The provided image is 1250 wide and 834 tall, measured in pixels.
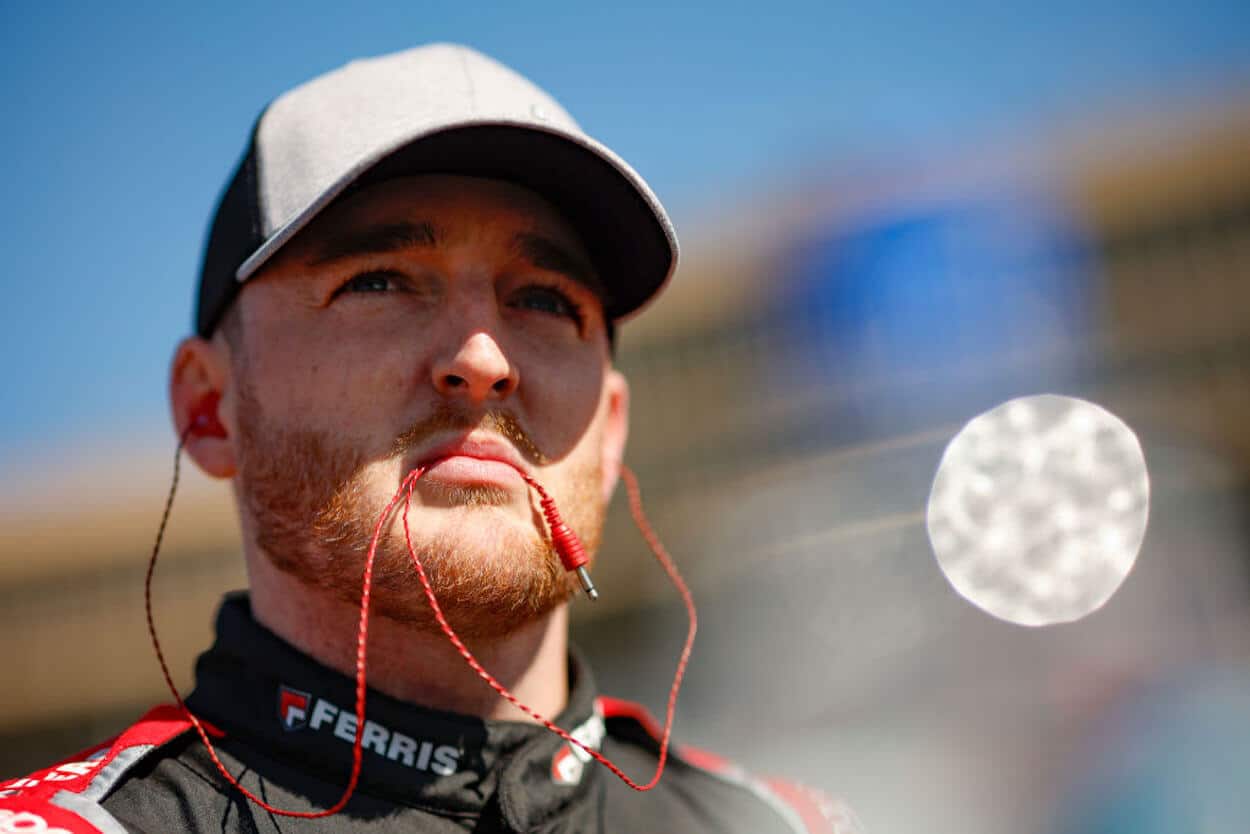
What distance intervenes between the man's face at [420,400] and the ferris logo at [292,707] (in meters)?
0.18

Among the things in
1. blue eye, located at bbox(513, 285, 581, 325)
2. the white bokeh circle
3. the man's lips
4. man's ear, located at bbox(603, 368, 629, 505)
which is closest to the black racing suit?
the man's lips

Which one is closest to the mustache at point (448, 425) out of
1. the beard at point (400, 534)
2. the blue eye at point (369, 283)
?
the beard at point (400, 534)

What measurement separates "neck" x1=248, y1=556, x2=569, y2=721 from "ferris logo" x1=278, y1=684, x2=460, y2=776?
86mm

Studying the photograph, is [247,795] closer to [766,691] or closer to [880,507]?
[880,507]

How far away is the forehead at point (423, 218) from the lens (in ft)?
5.82

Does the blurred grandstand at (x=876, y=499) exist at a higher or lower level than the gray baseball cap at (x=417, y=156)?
lower

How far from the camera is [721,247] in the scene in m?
11.2

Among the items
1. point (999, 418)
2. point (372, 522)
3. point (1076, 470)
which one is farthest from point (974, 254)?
point (372, 522)

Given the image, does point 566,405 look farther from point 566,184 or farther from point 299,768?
point 299,768

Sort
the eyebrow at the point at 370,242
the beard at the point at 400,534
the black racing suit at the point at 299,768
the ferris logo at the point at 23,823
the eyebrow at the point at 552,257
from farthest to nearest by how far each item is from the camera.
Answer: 1. the eyebrow at the point at 552,257
2. the eyebrow at the point at 370,242
3. the beard at the point at 400,534
4. the black racing suit at the point at 299,768
5. the ferris logo at the point at 23,823

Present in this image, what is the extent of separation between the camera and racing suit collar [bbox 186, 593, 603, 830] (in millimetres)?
1655

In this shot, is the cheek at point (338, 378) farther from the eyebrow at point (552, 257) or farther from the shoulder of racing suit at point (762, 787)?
the shoulder of racing suit at point (762, 787)

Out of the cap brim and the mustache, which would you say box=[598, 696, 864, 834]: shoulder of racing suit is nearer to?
the mustache

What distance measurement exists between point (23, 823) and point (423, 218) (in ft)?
3.55
